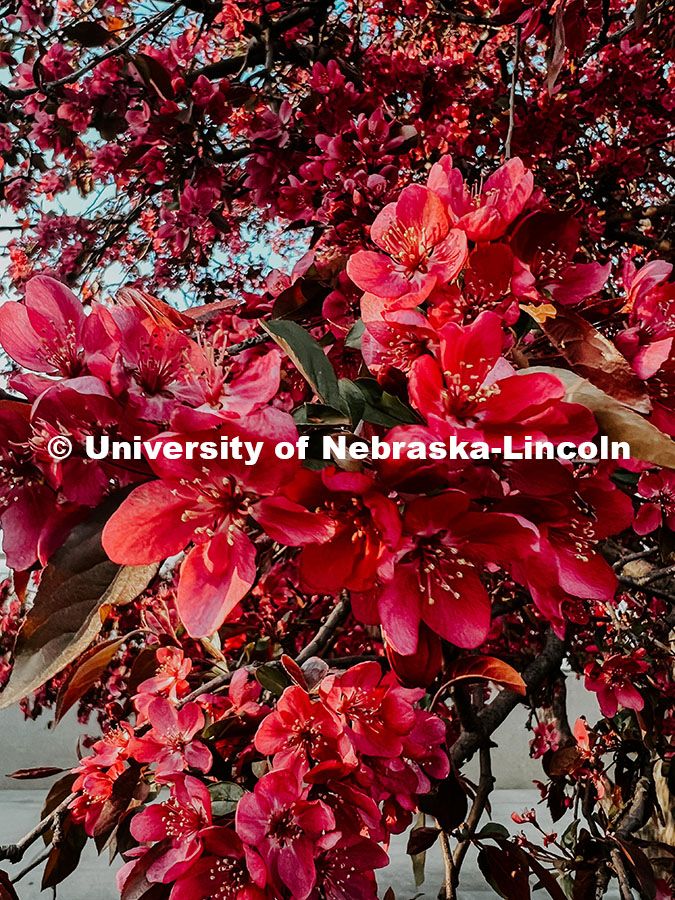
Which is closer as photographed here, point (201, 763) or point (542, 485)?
point (542, 485)

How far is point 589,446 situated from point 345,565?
0.47ft

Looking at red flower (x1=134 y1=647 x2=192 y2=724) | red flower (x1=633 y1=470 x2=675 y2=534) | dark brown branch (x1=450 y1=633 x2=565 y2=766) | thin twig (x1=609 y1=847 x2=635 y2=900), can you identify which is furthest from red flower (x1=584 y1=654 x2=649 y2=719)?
red flower (x1=134 y1=647 x2=192 y2=724)

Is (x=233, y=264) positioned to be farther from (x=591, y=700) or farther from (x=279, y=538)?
(x=591, y=700)

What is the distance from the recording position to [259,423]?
32cm

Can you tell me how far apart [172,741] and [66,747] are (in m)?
6.84

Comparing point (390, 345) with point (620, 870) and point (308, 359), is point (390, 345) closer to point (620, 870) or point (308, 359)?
point (308, 359)

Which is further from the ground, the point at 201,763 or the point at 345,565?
the point at 345,565

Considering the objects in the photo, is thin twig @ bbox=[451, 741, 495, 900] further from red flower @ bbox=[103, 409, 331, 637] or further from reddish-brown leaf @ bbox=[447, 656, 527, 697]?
red flower @ bbox=[103, 409, 331, 637]

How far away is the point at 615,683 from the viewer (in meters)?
1.46

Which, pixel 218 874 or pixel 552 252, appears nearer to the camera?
pixel 552 252

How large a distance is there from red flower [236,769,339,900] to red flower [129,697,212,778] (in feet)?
0.50

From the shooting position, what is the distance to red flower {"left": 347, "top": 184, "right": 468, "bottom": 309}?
45cm

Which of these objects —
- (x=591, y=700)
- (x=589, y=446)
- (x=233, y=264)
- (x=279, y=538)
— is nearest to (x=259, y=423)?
(x=279, y=538)

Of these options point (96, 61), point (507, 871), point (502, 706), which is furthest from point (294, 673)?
point (96, 61)
